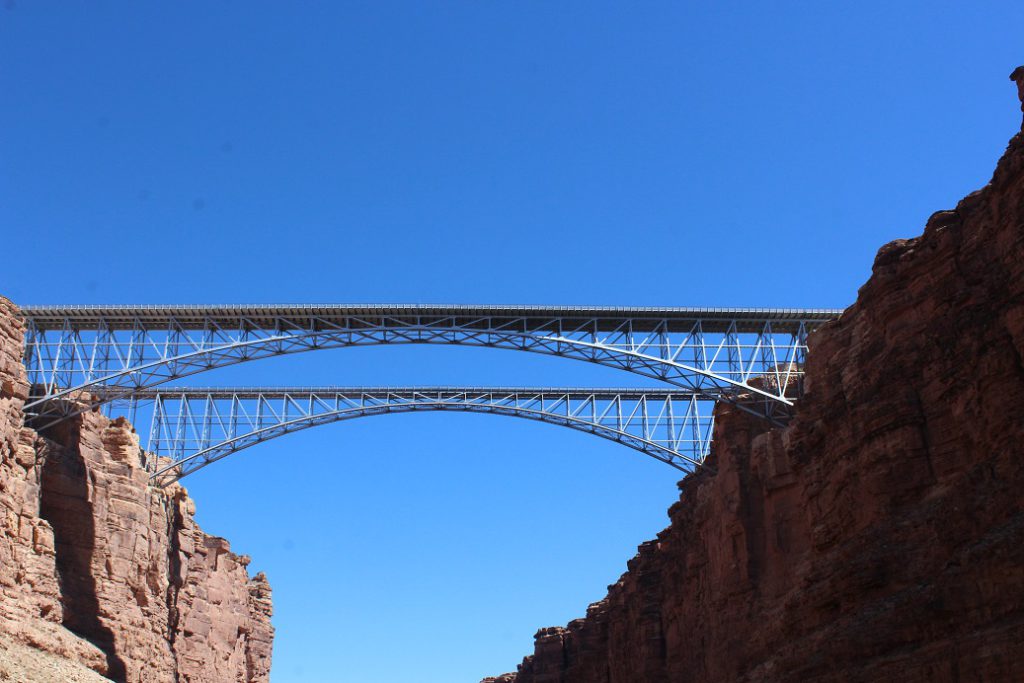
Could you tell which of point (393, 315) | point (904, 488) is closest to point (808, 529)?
point (904, 488)

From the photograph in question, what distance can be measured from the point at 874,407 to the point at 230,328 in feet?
97.8

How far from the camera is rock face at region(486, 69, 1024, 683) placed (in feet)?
81.6

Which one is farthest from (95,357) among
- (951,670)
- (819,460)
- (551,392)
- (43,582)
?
(951,670)

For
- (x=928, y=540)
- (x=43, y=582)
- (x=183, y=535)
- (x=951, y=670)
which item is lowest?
(x=951, y=670)

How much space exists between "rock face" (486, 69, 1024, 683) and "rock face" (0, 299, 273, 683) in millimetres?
23308

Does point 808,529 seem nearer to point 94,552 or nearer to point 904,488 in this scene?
point 904,488

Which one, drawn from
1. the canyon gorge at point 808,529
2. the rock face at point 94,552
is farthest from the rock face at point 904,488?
the rock face at point 94,552

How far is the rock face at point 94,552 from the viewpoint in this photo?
45.2 meters

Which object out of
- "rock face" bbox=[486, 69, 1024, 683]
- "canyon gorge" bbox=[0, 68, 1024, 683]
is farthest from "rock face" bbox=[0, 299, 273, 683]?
"rock face" bbox=[486, 69, 1024, 683]

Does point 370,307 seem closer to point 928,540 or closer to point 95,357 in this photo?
point 95,357

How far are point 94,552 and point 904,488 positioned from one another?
32.6 m

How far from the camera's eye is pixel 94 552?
5122 centimetres

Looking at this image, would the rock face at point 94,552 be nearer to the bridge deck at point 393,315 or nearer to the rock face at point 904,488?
the bridge deck at point 393,315

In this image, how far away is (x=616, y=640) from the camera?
69000 mm
